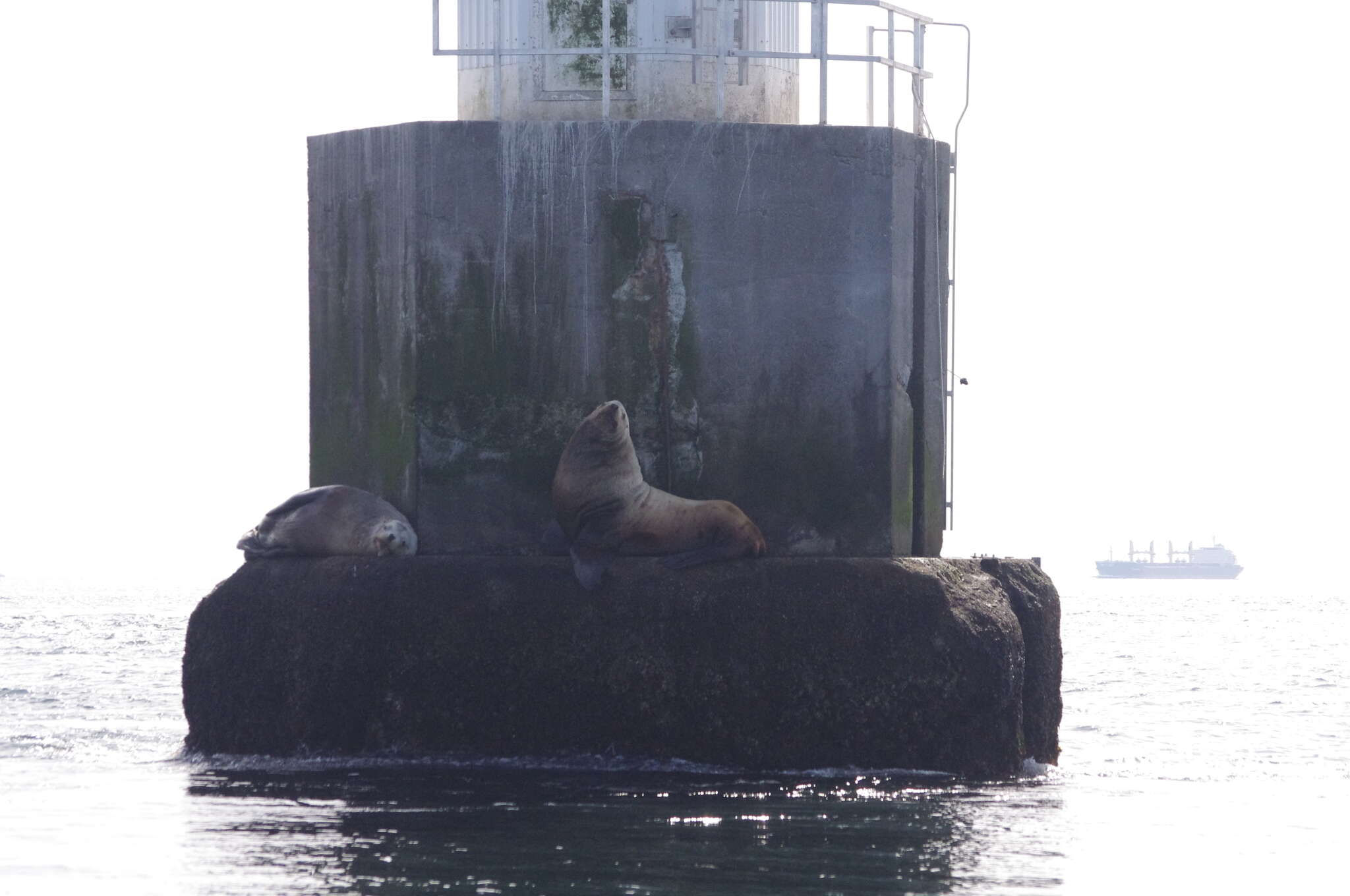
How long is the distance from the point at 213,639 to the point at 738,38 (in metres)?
4.69

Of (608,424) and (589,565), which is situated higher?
(608,424)

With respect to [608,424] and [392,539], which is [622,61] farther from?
[392,539]

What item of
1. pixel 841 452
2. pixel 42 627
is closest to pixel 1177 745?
pixel 841 452

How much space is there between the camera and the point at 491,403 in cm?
1006

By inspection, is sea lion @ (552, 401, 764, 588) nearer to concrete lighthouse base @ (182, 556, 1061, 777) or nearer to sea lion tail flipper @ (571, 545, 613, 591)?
sea lion tail flipper @ (571, 545, 613, 591)

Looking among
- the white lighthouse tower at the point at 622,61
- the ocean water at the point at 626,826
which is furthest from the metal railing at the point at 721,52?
the ocean water at the point at 626,826

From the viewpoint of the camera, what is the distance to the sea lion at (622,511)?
9742 millimetres

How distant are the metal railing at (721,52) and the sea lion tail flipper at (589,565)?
246cm

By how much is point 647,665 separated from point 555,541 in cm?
96

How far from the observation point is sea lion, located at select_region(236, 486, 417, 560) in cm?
998

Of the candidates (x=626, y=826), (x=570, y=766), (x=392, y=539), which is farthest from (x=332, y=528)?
(x=626, y=826)

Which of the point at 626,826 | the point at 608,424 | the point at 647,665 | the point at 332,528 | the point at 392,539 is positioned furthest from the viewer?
the point at 332,528

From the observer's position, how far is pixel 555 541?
9945 mm

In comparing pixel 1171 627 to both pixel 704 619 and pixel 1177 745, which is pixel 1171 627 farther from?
pixel 704 619
